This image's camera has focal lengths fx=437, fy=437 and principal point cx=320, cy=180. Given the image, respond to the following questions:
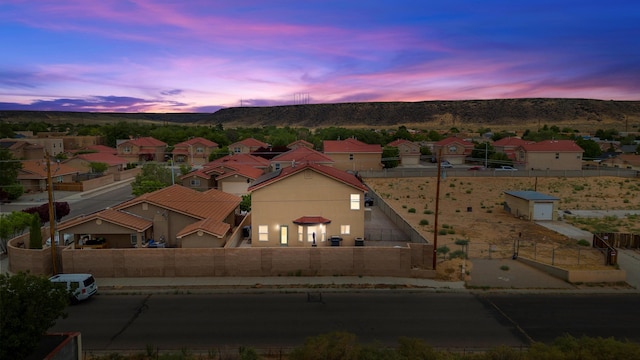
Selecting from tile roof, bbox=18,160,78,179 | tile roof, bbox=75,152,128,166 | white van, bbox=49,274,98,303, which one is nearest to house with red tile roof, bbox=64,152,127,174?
tile roof, bbox=75,152,128,166

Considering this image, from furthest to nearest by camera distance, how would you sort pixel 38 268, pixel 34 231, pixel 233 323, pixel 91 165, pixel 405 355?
1. pixel 91 165
2. pixel 34 231
3. pixel 38 268
4. pixel 233 323
5. pixel 405 355

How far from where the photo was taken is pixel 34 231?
24.6 meters

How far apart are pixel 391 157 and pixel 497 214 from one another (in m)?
43.1

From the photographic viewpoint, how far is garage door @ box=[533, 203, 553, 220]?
134 ft

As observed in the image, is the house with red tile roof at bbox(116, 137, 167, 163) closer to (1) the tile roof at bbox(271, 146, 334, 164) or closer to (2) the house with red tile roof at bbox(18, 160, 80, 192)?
(2) the house with red tile roof at bbox(18, 160, 80, 192)

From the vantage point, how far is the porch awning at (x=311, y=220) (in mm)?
27672

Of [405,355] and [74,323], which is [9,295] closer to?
[74,323]

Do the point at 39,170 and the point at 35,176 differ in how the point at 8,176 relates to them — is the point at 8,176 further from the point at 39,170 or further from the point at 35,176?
the point at 39,170

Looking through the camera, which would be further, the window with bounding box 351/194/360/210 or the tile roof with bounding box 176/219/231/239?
the window with bounding box 351/194/360/210

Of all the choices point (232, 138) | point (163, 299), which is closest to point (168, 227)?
point (163, 299)

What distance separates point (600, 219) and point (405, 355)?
3885cm

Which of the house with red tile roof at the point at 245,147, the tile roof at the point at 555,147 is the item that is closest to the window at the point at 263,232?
the tile roof at the point at 555,147

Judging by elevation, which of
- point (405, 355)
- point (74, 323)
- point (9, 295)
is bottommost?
point (74, 323)

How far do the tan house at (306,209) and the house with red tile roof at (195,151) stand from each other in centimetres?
6836
